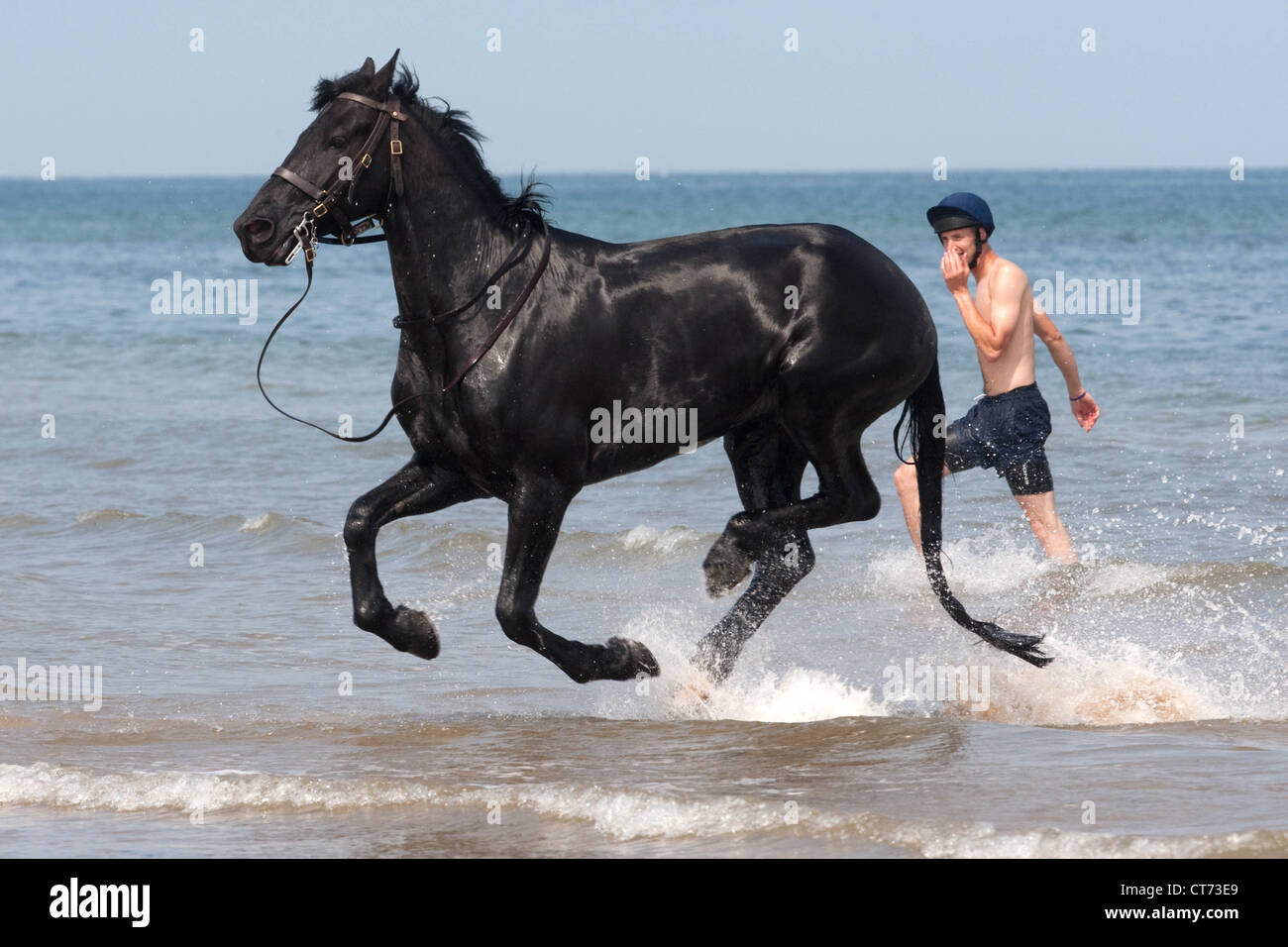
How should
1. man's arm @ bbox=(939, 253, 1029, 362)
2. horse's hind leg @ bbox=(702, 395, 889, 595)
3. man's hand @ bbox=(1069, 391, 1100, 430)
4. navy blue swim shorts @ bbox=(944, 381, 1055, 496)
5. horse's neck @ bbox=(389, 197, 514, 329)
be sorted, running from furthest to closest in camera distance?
man's hand @ bbox=(1069, 391, 1100, 430) → navy blue swim shorts @ bbox=(944, 381, 1055, 496) → man's arm @ bbox=(939, 253, 1029, 362) → horse's hind leg @ bbox=(702, 395, 889, 595) → horse's neck @ bbox=(389, 197, 514, 329)

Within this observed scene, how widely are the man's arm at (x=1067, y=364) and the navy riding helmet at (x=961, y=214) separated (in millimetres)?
714

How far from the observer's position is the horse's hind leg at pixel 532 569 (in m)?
5.17

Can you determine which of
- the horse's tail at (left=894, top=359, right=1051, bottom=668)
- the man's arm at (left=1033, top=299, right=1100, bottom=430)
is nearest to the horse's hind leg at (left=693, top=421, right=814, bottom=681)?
the horse's tail at (left=894, top=359, right=1051, bottom=668)

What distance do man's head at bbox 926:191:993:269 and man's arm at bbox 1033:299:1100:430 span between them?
2.19ft

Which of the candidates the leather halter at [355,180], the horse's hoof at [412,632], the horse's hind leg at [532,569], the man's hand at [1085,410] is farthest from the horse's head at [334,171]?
the man's hand at [1085,410]

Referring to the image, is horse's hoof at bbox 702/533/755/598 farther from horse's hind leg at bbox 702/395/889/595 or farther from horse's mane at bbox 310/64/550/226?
horse's mane at bbox 310/64/550/226

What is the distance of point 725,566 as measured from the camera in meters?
5.84

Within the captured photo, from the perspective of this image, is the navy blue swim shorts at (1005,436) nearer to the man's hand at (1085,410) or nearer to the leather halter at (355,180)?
the man's hand at (1085,410)

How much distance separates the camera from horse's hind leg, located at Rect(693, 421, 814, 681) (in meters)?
5.89

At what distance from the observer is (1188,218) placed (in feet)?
165

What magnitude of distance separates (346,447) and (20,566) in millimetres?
3604
